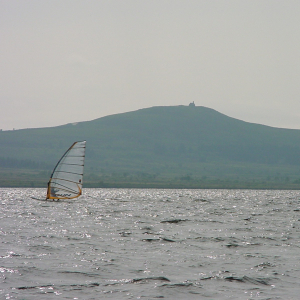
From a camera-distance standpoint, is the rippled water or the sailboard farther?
the sailboard

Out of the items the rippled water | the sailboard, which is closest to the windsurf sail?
the sailboard

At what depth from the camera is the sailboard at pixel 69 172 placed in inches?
2756

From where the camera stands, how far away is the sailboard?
70000 millimetres

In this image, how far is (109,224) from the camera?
41.7 metres

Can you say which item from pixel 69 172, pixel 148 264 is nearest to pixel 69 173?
pixel 69 172

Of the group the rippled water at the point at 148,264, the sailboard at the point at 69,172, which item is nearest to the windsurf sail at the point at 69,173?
the sailboard at the point at 69,172

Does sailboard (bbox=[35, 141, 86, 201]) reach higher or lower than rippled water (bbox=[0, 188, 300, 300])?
higher

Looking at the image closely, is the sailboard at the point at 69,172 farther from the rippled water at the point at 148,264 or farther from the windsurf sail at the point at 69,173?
the rippled water at the point at 148,264

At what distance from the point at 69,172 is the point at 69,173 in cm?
20

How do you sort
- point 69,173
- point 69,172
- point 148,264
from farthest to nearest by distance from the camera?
point 69,173 < point 69,172 < point 148,264

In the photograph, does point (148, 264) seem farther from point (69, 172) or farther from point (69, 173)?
point (69, 173)

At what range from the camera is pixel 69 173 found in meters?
70.7

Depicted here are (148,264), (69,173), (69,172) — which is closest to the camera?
(148,264)

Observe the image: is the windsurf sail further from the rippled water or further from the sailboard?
the rippled water
